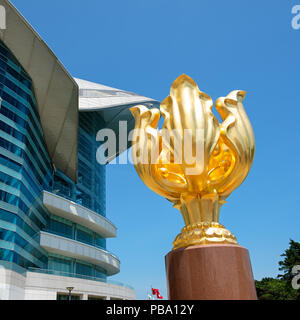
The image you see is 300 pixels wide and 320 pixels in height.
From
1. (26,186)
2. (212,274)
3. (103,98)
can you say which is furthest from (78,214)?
(212,274)

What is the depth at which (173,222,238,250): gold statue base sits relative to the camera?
4.62 m

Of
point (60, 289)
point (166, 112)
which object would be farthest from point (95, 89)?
point (166, 112)

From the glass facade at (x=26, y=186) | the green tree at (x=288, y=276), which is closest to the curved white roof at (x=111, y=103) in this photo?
the glass facade at (x=26, y=186)

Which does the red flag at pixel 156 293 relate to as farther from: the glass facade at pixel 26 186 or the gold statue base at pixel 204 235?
the gold statue base at pixel 204 235

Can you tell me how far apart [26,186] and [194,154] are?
22986mm

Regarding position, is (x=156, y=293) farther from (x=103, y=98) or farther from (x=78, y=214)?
(x=103, y=98)

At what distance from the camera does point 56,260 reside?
28969 mm

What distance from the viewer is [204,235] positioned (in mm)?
4664

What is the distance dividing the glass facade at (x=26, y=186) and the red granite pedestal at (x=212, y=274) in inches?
777

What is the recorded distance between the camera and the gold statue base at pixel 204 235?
462 cm

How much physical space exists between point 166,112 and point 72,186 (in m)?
32.4
